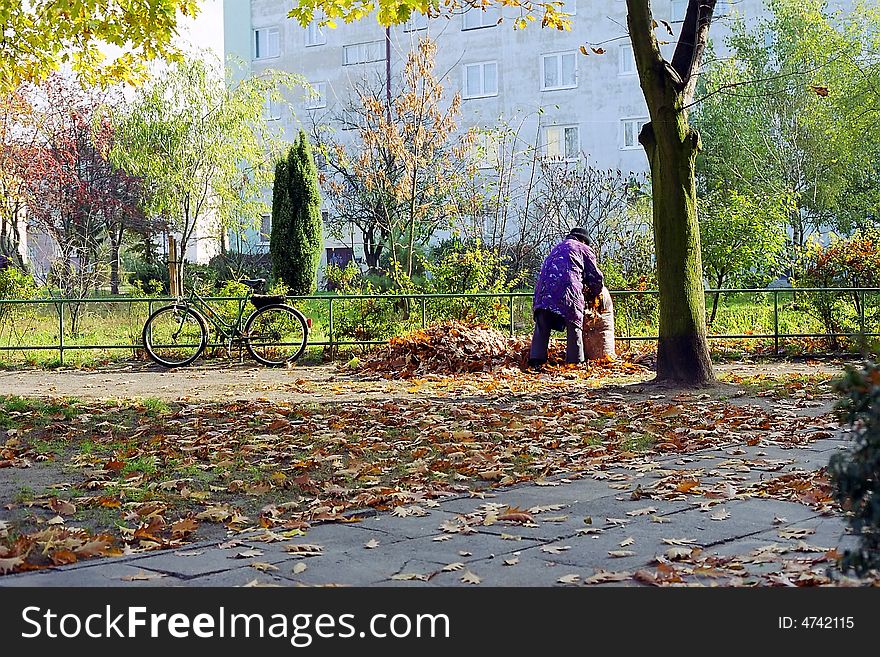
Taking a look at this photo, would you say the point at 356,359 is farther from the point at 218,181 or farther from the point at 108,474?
the point at 218,181

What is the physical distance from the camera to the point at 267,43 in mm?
50750

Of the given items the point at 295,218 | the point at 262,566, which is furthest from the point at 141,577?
the point at 295,218

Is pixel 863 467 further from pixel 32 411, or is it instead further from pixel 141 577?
pixel 32 411

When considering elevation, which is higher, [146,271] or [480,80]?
[480,80]

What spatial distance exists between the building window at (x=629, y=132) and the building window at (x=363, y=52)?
418 inches

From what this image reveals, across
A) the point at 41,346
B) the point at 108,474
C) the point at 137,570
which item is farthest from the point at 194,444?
the point at 41,346

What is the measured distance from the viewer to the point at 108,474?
725cm

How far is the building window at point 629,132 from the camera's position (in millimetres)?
42188

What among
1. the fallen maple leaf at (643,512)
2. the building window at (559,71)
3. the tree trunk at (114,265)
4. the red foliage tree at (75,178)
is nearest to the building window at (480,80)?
the building window at (559,71)

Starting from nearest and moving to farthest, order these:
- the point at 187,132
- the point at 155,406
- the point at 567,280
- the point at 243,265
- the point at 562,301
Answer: the point at 155,406
the point at 562,301
the point at 567,280
the point at 187,132
the point at 243,265

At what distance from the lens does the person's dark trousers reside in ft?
46.0

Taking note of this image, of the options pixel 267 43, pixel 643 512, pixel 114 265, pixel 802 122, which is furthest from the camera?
pixel 267 43

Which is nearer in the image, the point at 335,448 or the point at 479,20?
the point at 335,448

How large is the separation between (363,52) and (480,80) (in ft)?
19.2
